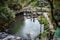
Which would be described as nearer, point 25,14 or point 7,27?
point 7,27

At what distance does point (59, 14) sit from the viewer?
3.64ft

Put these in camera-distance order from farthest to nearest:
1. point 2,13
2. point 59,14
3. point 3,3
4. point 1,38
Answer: point 3,3, point 2,13, point 1,38, point 59,14

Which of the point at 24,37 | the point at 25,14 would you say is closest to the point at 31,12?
the point at 25,14

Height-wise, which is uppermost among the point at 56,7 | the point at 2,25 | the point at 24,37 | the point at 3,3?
the point at 3,3

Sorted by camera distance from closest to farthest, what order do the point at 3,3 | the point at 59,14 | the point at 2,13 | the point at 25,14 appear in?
1. the point at 59,14
2. the point at 2,13
3. the point at 3,3
4. the point at 25,14

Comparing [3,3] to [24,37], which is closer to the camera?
[24,37]

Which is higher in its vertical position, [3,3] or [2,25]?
[3,3]

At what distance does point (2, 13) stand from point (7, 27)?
1.15 metres

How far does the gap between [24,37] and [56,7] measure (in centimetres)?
787

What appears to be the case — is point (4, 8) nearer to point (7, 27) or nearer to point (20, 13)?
point (7, 27)

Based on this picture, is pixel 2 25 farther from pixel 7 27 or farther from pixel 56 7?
pixel 56 7

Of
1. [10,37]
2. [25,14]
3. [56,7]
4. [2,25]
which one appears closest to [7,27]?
[2,25]

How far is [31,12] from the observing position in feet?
51.8

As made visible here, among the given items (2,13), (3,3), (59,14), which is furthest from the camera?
(3,3)
